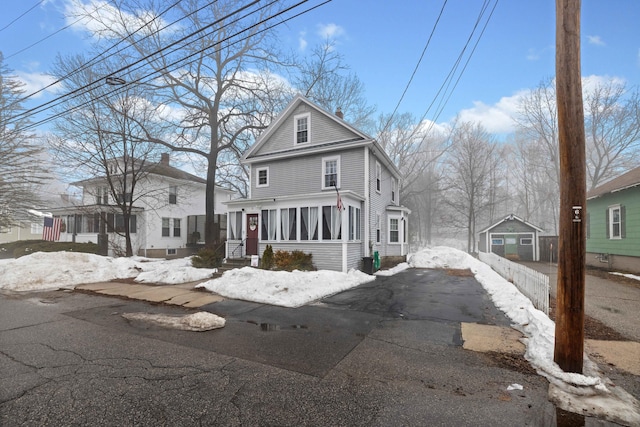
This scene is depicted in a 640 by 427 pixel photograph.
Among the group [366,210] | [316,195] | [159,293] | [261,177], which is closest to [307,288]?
[159,293]

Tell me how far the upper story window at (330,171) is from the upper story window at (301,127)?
1.87 m

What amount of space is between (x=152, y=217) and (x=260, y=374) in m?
22.4

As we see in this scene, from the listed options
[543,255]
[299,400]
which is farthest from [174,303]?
[543,255]

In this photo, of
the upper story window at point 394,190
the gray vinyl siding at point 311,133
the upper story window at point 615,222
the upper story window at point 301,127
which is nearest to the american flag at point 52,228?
the gray vinyl siding at point 311,133

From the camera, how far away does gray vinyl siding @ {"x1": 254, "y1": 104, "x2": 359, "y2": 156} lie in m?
16.0

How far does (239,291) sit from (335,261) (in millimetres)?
5354

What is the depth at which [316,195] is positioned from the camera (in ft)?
44.8

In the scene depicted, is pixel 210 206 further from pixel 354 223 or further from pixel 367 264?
pixel 367 264

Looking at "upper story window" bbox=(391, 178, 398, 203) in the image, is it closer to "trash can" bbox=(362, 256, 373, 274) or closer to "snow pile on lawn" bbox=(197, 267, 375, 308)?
"trash can" bbox=(362, 256, 373, 274)

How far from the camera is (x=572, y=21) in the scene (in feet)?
12.8

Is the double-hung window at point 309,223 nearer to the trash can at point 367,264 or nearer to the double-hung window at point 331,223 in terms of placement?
the double-hung window at point 331,223

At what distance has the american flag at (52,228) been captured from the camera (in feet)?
72.9

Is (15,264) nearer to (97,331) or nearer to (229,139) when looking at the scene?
(97,331)

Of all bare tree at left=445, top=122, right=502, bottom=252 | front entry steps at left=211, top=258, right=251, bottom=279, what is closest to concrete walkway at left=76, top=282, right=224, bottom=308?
front entry steps at left=211, top=258, right=251, bottom=279
